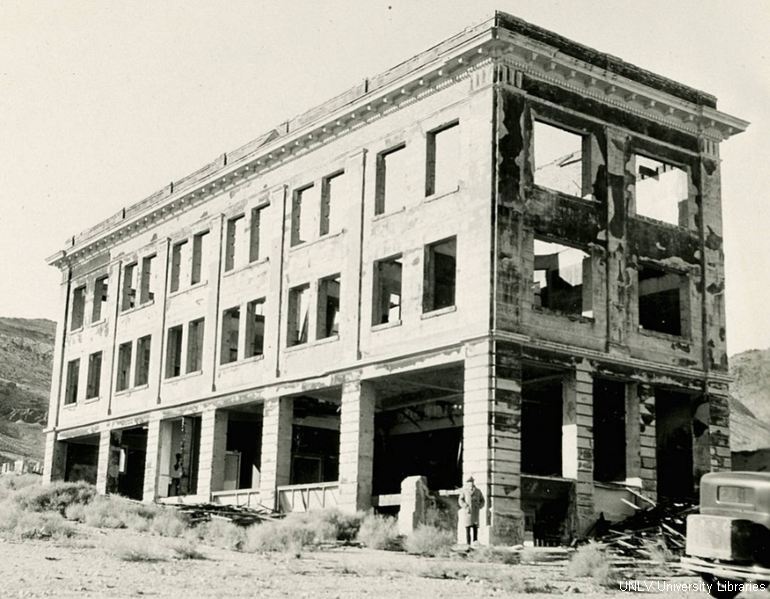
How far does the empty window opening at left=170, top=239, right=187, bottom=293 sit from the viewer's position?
37719mm

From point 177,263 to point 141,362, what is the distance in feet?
13.9

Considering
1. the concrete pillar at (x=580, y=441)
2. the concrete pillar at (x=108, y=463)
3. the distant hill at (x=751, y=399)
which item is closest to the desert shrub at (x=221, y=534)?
the concrete pillar at (x=580, y=441)

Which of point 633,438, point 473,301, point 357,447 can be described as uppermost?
point 473,301

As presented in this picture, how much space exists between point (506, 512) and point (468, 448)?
1637 mm

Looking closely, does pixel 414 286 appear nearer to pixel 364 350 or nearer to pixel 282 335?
pixel 364 350

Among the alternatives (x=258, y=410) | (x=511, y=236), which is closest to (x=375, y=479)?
(x=258, y=410)

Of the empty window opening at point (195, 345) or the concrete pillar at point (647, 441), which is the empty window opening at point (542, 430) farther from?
the empty window opening at point (195, 345)

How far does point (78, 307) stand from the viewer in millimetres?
45281

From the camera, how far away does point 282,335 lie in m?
31.2

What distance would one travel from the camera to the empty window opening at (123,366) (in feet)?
132

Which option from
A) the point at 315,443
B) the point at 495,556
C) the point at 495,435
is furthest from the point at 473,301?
the point at 315,443

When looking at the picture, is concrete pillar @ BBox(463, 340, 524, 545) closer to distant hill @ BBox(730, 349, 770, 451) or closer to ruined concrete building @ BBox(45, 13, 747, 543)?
ruined concrete building @ BBox(45, 13, 747, 543)

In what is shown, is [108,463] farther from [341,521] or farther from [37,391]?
[37,391]

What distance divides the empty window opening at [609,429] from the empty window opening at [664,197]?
17.1 feet
